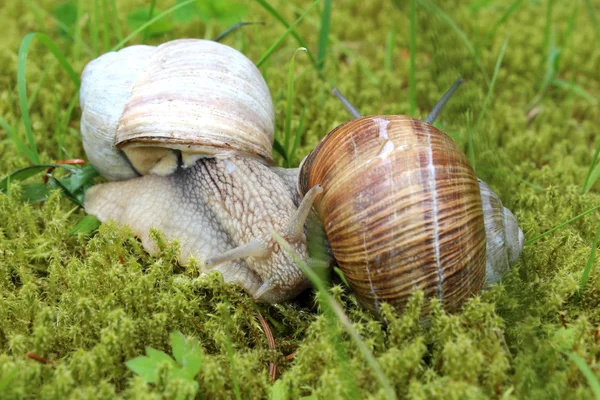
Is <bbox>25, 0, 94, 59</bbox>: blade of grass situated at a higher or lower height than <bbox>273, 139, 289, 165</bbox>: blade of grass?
higher

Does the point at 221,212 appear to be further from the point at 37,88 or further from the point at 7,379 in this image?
the point at 37,88

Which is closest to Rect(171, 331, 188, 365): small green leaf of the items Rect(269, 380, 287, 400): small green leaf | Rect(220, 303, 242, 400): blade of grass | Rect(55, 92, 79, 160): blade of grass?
Rect(220, 303, 242, 400): blade of grass

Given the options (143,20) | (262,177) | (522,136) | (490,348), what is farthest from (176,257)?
(522,136)

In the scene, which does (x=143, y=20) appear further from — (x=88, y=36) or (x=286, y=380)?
(x=286, y=380)

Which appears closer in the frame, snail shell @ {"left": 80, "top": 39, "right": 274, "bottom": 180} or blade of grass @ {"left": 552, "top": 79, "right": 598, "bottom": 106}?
snail shell @ {"left": 80, "top": 39, "right": 274, "bottom": 180}

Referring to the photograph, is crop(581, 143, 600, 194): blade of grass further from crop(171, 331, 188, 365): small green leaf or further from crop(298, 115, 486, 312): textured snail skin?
crop(171, 331, 188, 365): small green leaf

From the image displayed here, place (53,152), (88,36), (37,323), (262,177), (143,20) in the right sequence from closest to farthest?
(37,323), (262,177), (53,152), (143,20), (88,36)

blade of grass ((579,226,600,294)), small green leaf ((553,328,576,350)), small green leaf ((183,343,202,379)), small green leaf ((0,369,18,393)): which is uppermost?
blade of grass ((579,226,600,294))
